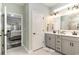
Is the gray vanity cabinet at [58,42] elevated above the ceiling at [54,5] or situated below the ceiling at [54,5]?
below

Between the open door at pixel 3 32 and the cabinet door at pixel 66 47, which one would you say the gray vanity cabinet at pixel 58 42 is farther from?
the open door at pixel 3 32

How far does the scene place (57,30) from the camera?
2.17m

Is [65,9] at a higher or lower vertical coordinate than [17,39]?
higher

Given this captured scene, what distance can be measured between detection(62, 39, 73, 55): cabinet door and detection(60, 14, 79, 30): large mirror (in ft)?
1.12

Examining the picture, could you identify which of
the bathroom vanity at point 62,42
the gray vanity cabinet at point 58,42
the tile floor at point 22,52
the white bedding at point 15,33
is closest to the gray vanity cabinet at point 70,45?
the bathroom vanity at point 62,42

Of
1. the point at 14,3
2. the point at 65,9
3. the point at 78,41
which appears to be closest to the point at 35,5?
the point at 14,3

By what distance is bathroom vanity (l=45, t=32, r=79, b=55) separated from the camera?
2.14 metres

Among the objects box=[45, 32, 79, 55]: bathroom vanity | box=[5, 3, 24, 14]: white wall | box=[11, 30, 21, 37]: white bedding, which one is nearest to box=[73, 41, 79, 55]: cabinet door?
box=[45, 32, 79, 55]: bathroom vanity

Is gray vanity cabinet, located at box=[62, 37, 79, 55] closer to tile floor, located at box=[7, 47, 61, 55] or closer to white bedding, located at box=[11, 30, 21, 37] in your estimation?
tile floor, located at box=[7, 47, 61, 55]

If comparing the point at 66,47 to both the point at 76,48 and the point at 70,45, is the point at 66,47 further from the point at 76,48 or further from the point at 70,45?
the point at 76,48

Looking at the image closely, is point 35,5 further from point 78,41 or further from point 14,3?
point 78,41

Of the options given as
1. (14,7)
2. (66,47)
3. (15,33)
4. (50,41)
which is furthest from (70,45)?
(14,7)

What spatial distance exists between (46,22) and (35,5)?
1.57 feet

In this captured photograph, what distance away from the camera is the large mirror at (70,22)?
2201mm
